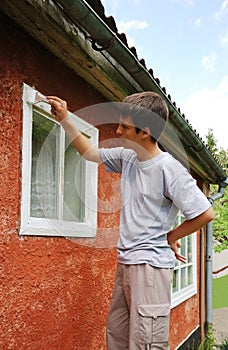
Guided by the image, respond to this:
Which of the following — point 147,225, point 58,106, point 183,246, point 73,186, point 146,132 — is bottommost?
point 183,246

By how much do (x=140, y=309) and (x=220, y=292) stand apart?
11.4 metres

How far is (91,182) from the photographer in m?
3.27

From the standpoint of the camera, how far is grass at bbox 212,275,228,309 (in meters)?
11.3

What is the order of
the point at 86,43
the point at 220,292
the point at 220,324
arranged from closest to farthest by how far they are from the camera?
the point at 86,43
the point at 220,324
the point at 220,292

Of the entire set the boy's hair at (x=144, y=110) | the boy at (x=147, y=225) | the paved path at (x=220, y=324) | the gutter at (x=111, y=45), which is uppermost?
the gutter at (x=111, y=45)

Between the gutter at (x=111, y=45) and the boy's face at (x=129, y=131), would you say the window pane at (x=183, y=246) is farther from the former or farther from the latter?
the boy's face at (x=129, y=131)

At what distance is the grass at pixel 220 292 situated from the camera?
11273 mm

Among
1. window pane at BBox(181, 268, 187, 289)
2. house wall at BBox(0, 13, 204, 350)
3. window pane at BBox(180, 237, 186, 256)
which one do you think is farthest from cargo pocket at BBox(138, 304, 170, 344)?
window pane at BBox(181, 268, 187, 289)

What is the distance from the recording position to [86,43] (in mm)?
2625

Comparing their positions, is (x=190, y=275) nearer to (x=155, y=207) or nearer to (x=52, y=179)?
(x=52, y=179)

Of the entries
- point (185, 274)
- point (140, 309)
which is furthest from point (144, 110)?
point (185, 274)

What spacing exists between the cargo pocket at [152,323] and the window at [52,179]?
71cm

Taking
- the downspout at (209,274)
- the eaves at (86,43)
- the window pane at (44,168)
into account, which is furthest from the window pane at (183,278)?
the window pane at (44,168)

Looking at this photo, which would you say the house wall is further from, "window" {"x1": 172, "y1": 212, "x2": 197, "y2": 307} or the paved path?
the paved path
